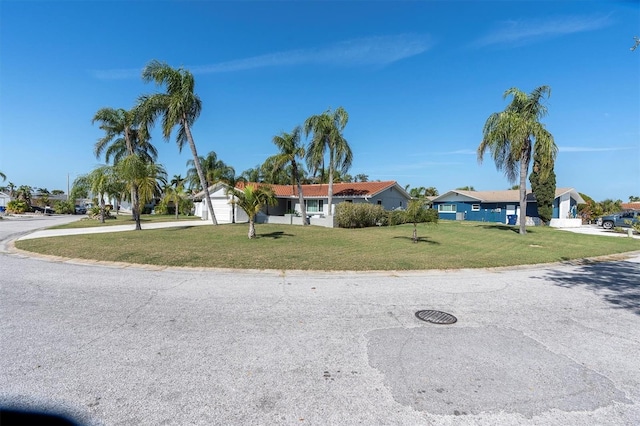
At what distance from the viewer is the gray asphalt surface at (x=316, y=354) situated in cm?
262

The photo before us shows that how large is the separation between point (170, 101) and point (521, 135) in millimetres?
23449

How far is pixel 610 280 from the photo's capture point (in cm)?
786

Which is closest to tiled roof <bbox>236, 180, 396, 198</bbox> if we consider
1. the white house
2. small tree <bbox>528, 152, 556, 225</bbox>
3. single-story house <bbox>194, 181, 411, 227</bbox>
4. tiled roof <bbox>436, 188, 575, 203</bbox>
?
single-story house <bbox>194, 181, 411, 227</bbox>

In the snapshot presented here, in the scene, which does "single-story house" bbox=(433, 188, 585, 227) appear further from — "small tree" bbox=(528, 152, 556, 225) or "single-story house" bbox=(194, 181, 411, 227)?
"single-story house" bbox=(194, 181, 411, 227)

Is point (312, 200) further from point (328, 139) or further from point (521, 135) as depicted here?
point (521, 135)

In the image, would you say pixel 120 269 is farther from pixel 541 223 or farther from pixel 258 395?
pixel 541 223

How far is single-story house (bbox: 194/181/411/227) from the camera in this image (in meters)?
27.0

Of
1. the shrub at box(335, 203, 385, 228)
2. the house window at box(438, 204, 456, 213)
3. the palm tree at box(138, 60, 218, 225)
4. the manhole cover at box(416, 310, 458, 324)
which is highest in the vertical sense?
the palm tree at box(138, 60, 218, 225)

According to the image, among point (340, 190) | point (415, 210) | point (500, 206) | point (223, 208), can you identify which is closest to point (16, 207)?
point (223, 208)

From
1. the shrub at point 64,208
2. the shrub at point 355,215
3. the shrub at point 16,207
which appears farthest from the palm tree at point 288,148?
the shrub at point 16,207

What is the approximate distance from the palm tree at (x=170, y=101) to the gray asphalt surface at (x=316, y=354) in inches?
659

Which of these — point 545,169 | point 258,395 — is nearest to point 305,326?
point 258,395

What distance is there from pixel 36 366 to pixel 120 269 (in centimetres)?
557

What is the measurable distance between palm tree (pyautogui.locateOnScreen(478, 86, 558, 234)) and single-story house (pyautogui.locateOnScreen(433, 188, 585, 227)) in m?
14.4
